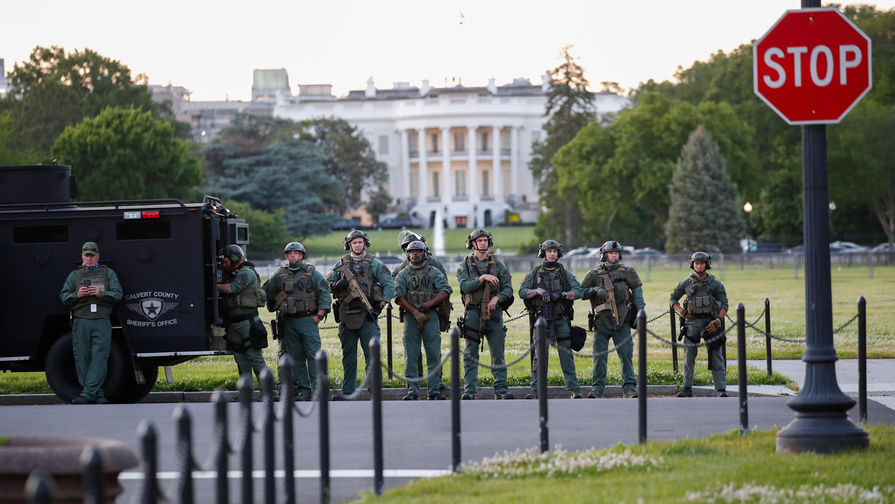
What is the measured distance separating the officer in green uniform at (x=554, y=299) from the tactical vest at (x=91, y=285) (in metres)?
4.64

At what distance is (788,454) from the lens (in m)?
10.8

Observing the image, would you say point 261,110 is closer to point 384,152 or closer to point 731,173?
point 384,152

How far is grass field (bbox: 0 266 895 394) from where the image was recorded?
18.5 meters

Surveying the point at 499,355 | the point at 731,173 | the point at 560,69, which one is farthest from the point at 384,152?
the point at 499,355

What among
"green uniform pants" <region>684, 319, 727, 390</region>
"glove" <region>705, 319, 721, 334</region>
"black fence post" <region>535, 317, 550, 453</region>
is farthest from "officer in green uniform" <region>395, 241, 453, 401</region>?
"black fence post" <region>535, 317, 550, 453</region>

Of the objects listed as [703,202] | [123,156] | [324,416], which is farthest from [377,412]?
[703,202]

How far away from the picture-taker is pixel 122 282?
16.3 meters

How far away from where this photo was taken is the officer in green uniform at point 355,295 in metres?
16.7

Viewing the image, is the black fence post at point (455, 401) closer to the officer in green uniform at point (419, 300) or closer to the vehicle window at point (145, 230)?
the officer in green uniform at point (419, 300)

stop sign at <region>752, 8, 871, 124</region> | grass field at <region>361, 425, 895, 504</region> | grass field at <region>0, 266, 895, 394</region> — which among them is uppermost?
stop sign at <region>752, 8, 871, 124</region>

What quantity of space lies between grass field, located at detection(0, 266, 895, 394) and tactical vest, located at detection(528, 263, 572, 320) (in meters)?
1.52

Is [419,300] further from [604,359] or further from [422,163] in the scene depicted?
[422,163]

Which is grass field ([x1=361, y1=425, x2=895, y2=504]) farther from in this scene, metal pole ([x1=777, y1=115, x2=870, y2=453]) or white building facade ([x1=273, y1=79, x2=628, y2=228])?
white building facade ([x1=273, y1=79, x2=628, y2=228])

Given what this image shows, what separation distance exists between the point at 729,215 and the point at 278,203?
3049 centimetres
